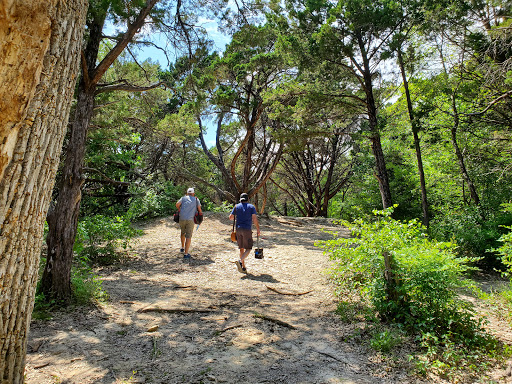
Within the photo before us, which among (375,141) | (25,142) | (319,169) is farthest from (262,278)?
(319,169)

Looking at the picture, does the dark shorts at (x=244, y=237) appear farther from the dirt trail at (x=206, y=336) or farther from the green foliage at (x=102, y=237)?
the green foliage at (x=102, y=237)

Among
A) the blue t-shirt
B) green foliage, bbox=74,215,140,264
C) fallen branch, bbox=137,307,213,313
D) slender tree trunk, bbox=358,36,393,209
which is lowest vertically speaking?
fallen branch, bbox=137,307,213,313

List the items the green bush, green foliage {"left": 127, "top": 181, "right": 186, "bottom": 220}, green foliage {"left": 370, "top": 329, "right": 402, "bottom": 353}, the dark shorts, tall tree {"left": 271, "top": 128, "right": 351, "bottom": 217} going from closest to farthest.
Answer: green foliage {"left": 370, "top": 329, "right": 402, "bottom": 353}, the green bush, the dark shorts, green foliage {"left": 127, "top": 181, "right": 186, "bottom": 220}, tall tree {"left": 271, "top": 128, "right": 351, "bottom": 217}

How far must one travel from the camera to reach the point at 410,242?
14.4ft

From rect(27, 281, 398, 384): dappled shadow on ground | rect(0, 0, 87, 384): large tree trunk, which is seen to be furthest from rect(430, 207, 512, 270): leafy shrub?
rect(0, 0, 87, 384): large tree trunk

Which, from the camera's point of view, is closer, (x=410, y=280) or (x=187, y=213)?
(x=410, y=280)

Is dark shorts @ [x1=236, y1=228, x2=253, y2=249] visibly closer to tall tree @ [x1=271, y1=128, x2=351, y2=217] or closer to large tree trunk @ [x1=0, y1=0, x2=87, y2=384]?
large tree trunk @ [x1=0, y1=0, x2=87, y2=384]

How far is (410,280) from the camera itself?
3881mm

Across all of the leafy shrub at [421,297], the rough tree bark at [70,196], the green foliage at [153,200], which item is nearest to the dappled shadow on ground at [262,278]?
the leafy shrub at [421,297]

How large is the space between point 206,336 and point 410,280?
249cm

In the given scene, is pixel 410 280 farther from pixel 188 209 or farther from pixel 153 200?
pixel 153 200

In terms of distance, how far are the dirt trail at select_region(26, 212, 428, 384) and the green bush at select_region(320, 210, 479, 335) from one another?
0.58 meters

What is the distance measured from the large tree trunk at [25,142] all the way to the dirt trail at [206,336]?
40.7 inches

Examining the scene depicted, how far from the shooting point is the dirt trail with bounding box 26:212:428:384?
9.45 feet
